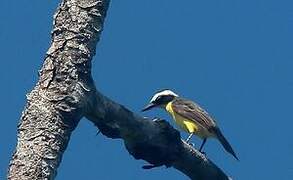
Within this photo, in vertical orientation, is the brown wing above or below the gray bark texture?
above

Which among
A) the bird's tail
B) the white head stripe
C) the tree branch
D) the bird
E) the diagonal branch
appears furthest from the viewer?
the white head stripe

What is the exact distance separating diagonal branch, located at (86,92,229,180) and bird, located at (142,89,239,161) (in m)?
2.60

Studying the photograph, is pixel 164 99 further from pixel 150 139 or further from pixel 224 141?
pixel 150 139

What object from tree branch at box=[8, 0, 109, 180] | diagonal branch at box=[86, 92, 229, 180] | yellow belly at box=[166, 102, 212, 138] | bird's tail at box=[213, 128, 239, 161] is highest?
yellow belly at box=[166, 102, 212, 138]

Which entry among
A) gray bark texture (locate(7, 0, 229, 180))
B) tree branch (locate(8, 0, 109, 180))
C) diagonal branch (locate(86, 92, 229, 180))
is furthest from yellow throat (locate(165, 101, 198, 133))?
tree branch (locate(8, 0, 109, 180))

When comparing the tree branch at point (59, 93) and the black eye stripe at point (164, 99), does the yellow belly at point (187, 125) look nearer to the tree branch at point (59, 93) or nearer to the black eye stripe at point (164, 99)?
the black eye stripe at point (164, 99)

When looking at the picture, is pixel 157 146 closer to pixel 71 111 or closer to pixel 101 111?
pixel 101 111

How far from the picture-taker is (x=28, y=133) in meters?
3.83

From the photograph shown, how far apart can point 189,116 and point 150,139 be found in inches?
151

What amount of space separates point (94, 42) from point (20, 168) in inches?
30.0

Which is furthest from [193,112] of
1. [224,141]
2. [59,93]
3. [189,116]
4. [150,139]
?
[59,93]

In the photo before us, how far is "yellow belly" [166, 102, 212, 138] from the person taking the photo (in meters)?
8.32

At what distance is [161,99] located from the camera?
30.2ft

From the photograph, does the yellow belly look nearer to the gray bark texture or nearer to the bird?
the bird
